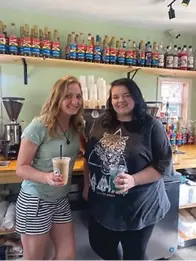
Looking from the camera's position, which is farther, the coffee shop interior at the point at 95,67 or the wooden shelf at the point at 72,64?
the wooden shelf at the point at 72,64

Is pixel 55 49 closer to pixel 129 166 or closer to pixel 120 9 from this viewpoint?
pixel 120 9

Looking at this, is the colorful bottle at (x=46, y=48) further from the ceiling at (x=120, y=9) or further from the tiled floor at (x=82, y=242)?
the tiled floor at (x=82, y=242)

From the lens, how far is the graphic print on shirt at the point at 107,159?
4.38 ft

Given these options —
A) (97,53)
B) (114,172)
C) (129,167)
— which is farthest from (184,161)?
(97,53)

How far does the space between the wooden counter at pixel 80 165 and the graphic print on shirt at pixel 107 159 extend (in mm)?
515

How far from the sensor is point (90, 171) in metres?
1.46

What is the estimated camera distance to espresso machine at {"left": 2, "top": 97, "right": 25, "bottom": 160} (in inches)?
86.1

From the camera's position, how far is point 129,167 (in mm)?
1333

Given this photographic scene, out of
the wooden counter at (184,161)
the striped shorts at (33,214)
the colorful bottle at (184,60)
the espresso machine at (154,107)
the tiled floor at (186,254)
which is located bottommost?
the tiled floor at (186,254)

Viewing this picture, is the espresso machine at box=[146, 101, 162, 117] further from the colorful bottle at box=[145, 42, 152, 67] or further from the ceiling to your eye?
the ceiling

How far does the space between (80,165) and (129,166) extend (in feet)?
2.42

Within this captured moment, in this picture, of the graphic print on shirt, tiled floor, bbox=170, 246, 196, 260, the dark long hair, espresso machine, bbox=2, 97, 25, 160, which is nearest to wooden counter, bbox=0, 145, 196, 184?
espresso machine, bbox=2, 97, 25, 160

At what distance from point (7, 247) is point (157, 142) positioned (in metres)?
1.68

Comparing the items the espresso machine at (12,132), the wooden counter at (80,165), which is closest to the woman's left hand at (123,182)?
the wooden counter at (80,165)
